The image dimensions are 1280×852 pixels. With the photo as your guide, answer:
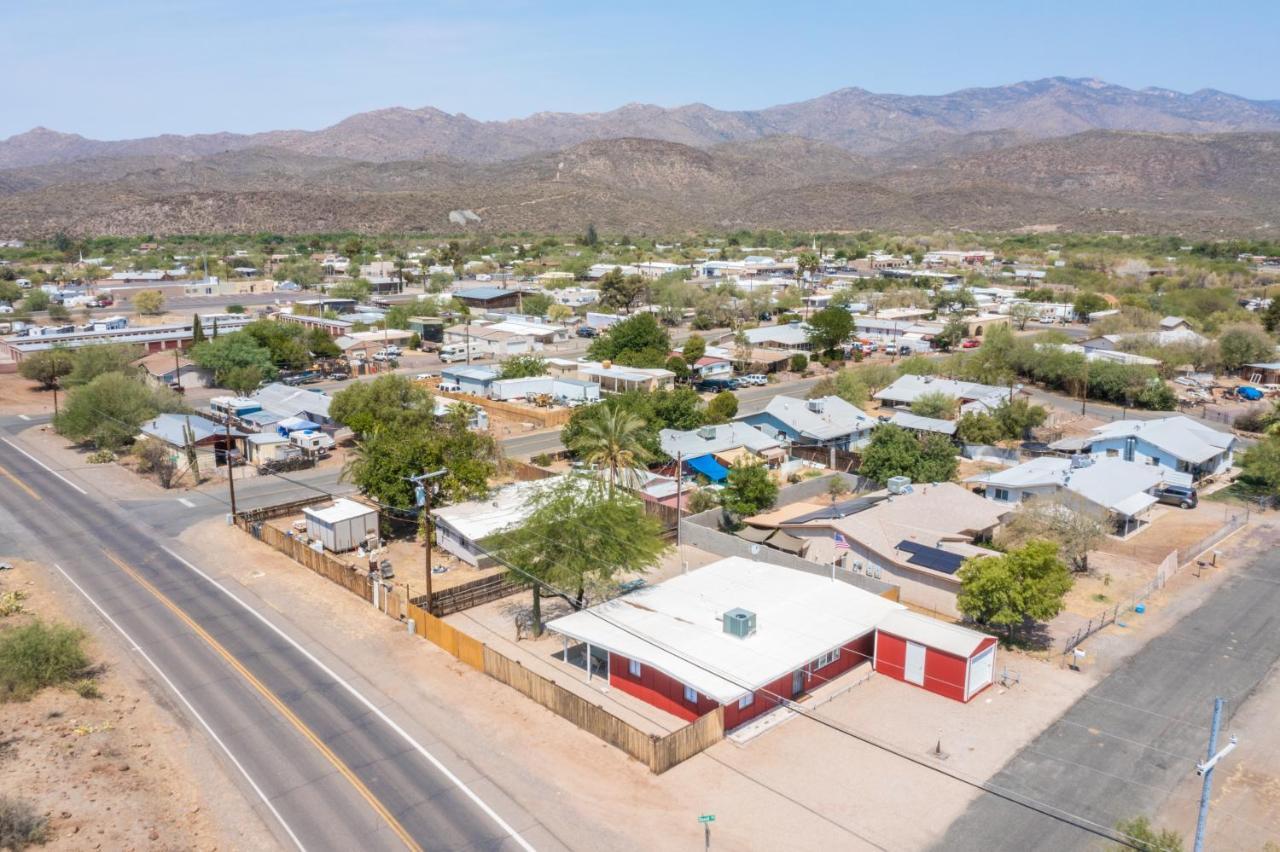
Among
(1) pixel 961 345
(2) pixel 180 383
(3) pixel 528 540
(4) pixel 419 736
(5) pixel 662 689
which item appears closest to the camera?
(4) pixel 419 736

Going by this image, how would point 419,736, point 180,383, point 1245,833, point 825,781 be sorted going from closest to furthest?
point 1245,833 < point 825,781 < point 419,736 < point 180,383

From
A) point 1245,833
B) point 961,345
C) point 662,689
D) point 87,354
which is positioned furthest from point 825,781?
point 961,345

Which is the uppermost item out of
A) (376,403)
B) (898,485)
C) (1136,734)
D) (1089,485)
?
(376,403)

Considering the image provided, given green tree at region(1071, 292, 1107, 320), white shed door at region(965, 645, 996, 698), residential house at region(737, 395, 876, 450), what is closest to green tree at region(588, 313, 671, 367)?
residential house at region(737, 395, 876, 450)

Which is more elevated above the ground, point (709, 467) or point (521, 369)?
point (521, 369)

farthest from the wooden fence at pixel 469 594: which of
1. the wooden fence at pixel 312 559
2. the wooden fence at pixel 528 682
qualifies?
the wooden fence at pixel 312 559

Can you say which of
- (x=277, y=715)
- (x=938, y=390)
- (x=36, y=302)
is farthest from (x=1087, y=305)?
(x=36, y=302)

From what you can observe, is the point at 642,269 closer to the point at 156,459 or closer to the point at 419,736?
the point at 156,459

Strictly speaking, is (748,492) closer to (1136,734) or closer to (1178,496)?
(1136,734)
